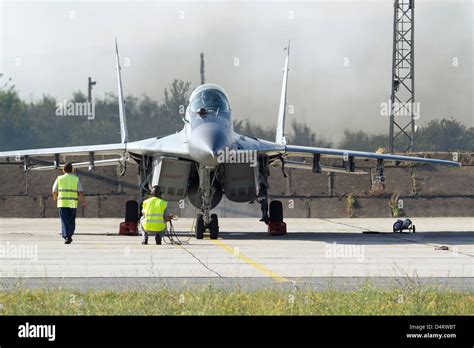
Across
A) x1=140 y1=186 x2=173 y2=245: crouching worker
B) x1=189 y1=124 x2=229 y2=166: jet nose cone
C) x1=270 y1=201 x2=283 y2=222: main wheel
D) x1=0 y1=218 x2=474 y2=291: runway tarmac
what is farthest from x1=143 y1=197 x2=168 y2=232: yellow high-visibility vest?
x1=270 y1=201 x2=283 y2=222: main wheel

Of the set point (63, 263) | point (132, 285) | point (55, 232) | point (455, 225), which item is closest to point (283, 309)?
point (132, 285)

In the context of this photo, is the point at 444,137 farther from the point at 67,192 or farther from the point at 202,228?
→ the point at 67,192

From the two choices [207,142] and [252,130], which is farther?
[252,130]

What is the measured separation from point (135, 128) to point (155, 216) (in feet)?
58.2

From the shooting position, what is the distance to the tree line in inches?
1380

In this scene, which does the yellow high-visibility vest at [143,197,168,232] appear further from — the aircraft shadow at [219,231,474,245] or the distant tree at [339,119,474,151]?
the distant tree at [339,119,474,151]

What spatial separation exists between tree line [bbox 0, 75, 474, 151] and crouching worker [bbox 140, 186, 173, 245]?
13912 millimetres

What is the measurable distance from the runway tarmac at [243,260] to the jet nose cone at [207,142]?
1.87 metres

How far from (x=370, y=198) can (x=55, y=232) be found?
47.7 feet

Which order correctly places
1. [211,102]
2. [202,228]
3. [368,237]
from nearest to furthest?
[211,102] < [202,228] < [368,237]

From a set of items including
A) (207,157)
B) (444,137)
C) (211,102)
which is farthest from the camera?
(444,137)

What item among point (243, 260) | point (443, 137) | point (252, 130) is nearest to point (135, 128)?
point (252, 130)

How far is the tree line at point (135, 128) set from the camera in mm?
35062

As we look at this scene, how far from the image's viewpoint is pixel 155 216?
1944 cm
